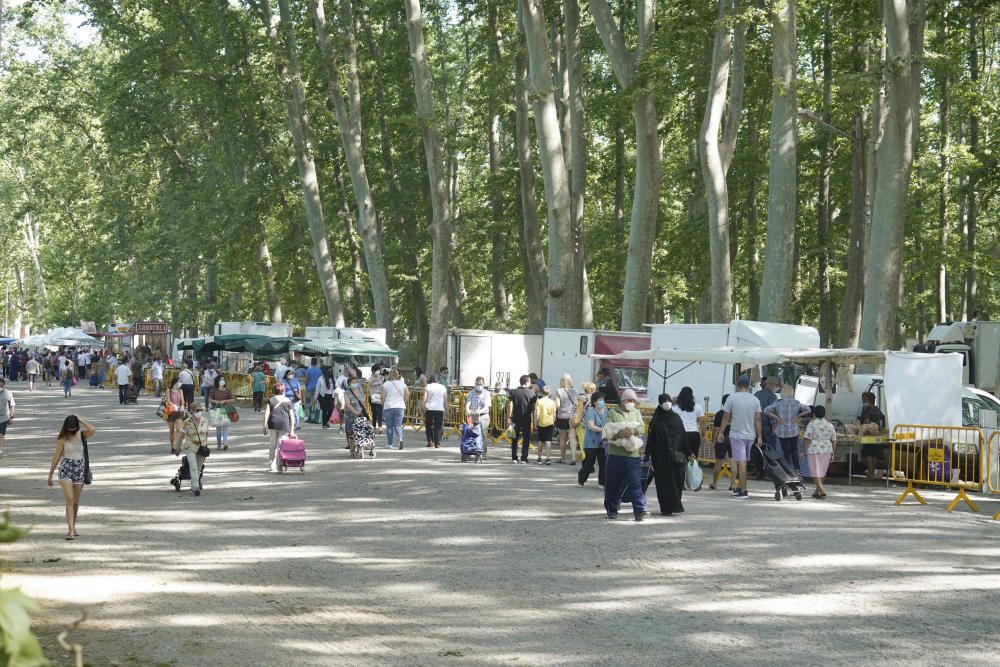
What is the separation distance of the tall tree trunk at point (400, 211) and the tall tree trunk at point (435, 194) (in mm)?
8679

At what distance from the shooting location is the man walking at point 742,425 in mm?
18359

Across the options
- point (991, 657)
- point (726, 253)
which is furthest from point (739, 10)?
point (991, 657)

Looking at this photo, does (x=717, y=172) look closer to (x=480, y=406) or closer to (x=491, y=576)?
(x=480, y=406)

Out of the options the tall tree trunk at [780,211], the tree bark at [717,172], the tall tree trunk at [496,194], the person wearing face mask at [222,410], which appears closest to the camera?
the person wearing face mask at [222,410]

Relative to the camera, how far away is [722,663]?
315 inches

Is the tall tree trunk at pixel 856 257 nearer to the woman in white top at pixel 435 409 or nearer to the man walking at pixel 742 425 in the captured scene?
the woman in white top at pixel 435 409

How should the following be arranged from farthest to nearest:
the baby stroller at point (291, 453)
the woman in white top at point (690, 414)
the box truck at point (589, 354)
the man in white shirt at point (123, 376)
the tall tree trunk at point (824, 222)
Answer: the man in white shirt at point (123, 376) → the tall tree trunk at point (824, 222) → the box truck at point (589, 354) → the baby stroller at point (291, 453) → the woman in white top at point (690, 414)

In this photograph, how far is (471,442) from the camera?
24203 millimetres

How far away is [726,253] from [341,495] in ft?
49.9

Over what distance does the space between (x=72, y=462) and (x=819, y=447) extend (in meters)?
10.7

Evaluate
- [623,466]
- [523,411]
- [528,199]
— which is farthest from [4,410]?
[528,199]

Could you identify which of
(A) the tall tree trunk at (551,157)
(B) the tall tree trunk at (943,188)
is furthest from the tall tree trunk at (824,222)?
(A) the tall tree trunk at (551,157)

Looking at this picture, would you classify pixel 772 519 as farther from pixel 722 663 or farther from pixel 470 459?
pixel 470 459

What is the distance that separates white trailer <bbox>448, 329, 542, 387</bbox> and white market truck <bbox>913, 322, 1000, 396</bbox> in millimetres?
11808
